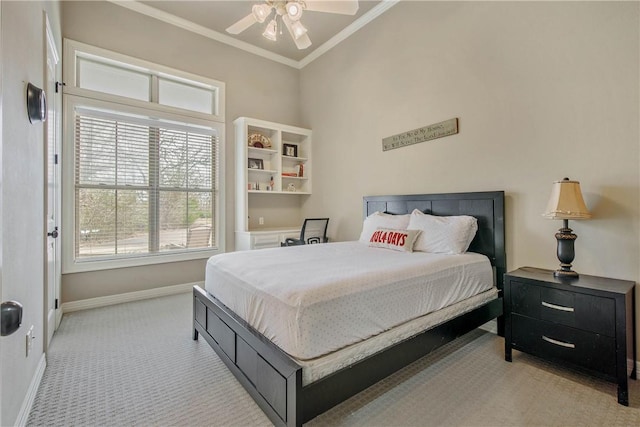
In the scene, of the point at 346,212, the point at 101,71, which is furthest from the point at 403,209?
the point at 101,71

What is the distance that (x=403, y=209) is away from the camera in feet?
11.4

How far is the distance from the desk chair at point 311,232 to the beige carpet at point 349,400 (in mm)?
1973

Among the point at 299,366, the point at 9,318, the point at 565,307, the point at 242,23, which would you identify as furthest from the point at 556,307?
the point at 242,23

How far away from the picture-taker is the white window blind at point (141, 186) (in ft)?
11.1

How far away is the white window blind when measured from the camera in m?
3.39

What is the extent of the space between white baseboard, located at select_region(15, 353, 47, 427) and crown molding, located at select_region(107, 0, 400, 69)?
393 centimetres

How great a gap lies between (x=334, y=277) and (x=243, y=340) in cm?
66

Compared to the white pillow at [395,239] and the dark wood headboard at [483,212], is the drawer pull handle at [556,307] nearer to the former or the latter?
the dark wood headboard at [483,212]

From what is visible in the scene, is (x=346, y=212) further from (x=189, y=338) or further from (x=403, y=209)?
(x=189, y=338)

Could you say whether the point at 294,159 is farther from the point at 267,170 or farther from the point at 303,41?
the point at 303,41

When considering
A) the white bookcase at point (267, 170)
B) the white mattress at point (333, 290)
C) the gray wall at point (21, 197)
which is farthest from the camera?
the white bookcase at point (267, 170)

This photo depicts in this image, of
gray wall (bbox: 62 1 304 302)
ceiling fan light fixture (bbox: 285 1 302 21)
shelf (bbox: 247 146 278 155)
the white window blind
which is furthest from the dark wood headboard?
the white window blind

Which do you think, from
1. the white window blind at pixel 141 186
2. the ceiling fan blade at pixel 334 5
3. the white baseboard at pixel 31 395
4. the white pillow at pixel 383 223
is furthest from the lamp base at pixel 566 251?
the white window blind at pixel 141 186

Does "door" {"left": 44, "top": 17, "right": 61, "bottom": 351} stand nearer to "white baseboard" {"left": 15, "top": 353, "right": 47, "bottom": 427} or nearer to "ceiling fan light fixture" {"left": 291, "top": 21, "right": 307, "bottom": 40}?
"white baseboard" {"left": 15, "top": 353, "right": 47, "bottom": 427}
